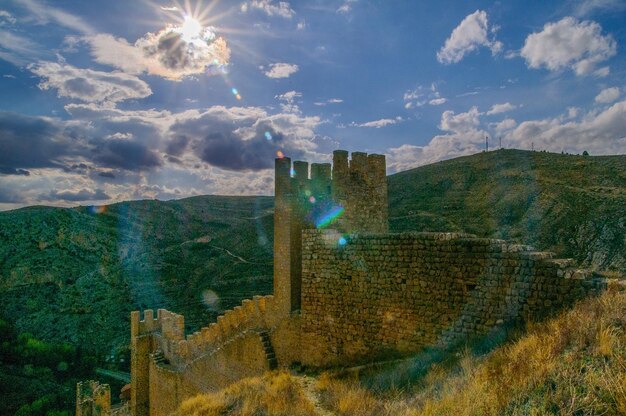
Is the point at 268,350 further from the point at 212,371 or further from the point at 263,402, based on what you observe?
the point at 263,402

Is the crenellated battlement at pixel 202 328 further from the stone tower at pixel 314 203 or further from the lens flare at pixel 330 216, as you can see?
the lens flare at pixel 330 216

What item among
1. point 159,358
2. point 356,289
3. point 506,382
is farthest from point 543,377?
point 159,358

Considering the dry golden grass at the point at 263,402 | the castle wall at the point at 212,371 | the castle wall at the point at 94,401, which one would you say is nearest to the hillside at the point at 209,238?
the castle wall at the point at 94,401

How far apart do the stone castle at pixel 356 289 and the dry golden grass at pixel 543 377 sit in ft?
2.90

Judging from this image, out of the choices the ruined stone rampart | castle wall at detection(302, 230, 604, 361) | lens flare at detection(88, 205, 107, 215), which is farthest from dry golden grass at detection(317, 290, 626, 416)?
lens flare at detection(88, 205, 107, 215)

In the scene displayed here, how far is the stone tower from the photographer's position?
10883 millimetres

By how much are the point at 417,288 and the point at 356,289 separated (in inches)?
58.5

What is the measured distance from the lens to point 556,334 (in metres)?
4.43

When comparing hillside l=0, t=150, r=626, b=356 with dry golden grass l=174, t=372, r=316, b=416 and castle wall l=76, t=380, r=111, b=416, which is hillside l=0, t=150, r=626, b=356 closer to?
castle wall l=76, t=380, r=111, b=416

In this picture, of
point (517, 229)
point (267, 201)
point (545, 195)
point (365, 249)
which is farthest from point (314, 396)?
point (267, 201)

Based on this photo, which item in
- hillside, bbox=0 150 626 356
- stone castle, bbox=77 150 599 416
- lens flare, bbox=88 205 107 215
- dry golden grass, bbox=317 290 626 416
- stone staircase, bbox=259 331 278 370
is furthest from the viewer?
lens flare, bbox=88 205 107 215

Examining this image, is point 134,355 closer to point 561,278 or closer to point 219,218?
point 561,278

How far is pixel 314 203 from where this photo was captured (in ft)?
36.9

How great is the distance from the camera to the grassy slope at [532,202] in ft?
70.6
